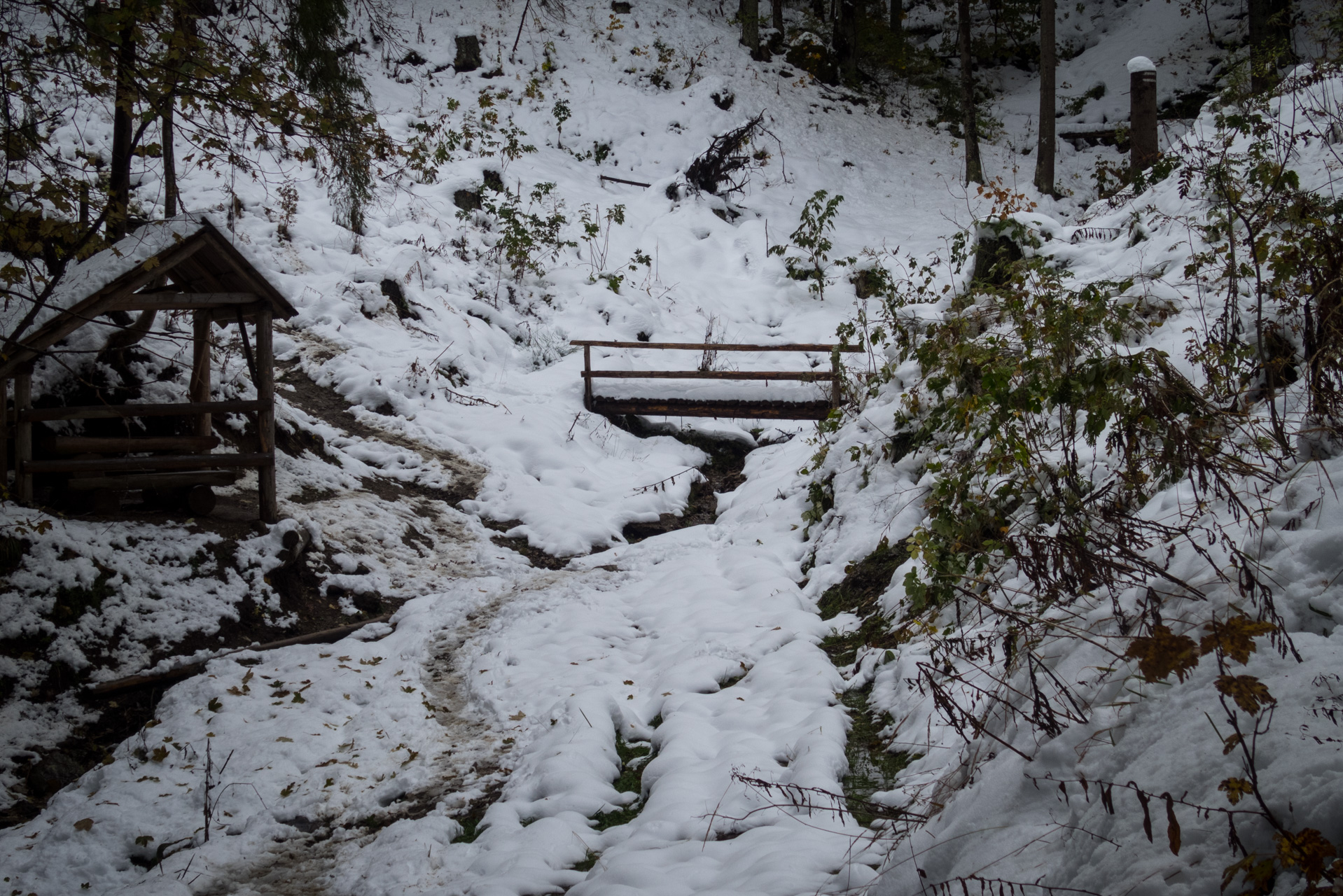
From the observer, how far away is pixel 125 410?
19.9 ft

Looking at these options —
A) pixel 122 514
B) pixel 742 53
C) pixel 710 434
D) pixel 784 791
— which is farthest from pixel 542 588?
pixel 742 53

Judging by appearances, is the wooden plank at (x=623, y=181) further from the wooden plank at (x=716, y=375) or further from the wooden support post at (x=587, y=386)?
the wooden support post at (x=587, y=386)

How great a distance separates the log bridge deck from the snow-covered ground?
293 mm

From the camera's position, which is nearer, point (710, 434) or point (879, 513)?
point (879, 513)

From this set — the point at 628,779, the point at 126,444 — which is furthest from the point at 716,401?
the point at 628,779

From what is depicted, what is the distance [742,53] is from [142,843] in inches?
907

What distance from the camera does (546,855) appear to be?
333cm

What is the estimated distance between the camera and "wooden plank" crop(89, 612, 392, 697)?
5023 millimetres

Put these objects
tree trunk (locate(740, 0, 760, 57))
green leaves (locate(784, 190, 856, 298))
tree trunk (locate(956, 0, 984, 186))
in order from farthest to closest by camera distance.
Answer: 1. tree trunk (locate(740, 0, 760, 57))
2. tree trunk (locate(956, 0, 984, 186))
3. green leaves (locate(784, 190, 856, 298))

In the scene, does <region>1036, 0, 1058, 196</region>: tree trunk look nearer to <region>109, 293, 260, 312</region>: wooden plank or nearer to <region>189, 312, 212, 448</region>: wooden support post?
<region>109, 293, 260, 312</region>: wooden plank

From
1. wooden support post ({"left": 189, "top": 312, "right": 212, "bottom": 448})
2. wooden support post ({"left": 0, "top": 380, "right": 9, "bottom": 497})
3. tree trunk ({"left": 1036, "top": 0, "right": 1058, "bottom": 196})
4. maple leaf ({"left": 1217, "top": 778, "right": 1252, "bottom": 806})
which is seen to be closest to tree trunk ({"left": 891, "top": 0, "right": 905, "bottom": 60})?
tree trunk ({"left": 1036, "top": 0, "right": 1058, "bottom": 196})

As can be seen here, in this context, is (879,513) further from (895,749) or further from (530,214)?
(530,214)

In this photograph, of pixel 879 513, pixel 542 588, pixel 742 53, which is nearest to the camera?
pixel 879 513

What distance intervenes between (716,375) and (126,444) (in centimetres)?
685
